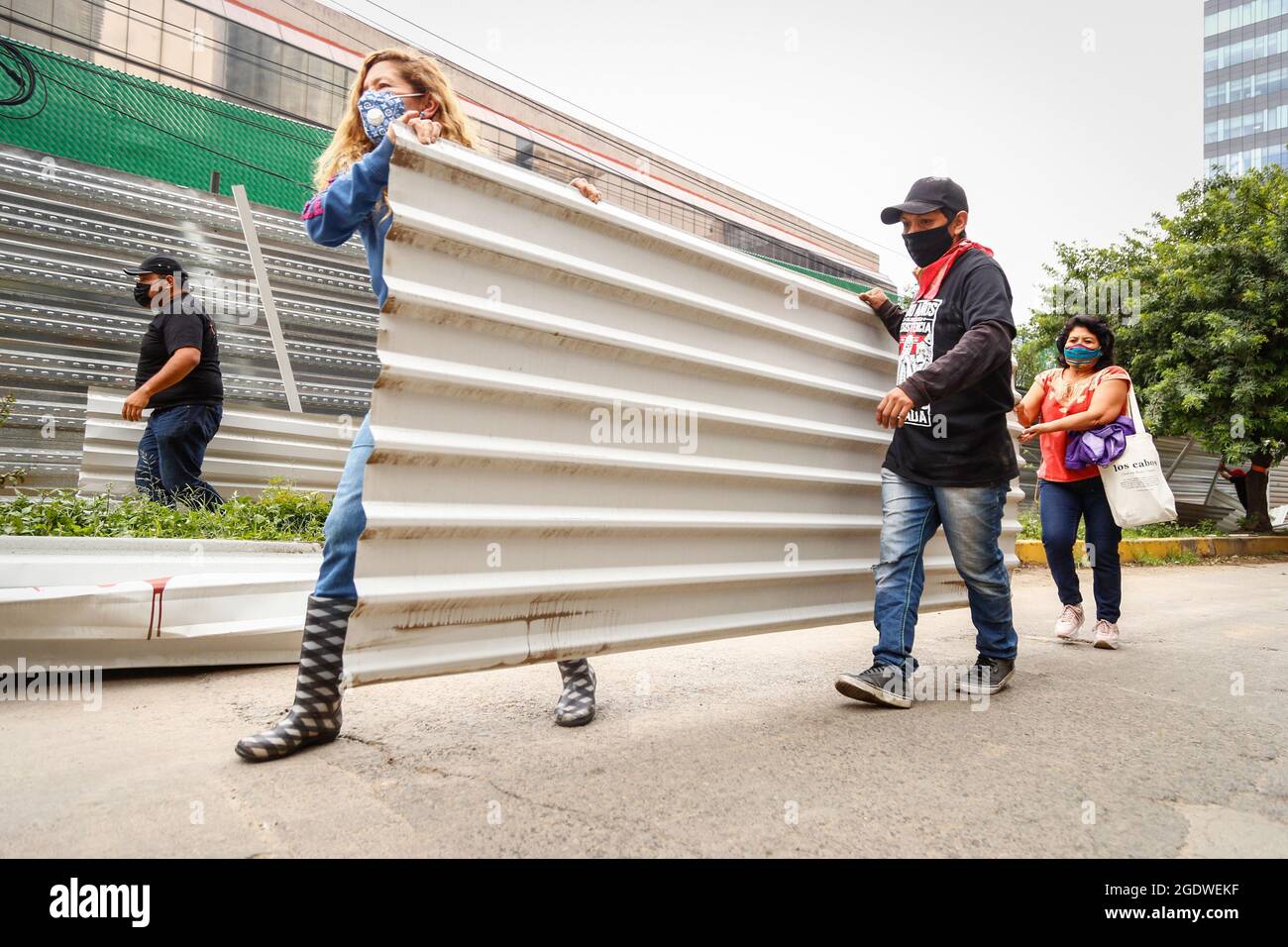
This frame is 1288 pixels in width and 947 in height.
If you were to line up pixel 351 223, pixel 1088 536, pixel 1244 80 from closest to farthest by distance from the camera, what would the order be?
pixel 351 223 < pixel 1088 536 < pixel 1244 80

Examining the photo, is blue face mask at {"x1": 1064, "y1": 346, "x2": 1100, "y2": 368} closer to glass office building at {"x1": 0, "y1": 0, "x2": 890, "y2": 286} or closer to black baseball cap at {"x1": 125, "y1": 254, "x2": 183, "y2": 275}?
black baseball cap at {"x1": 125, "y1": 254, "x2": 183, "y2": 275}

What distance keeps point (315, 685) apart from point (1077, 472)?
3624mm

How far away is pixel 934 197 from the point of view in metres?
2.80

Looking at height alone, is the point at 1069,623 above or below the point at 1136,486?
below

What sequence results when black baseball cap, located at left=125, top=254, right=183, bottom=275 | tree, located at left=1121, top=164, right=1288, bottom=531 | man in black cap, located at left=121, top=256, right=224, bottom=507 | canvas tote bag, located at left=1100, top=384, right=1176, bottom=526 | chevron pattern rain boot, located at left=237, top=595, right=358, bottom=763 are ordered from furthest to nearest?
tree, located at left=1121, top=164, right=1288, bottom=531 → black baseball cap, located at left=125, top=254, right=183, bottom=275 → man in black cap, located at left=121, top=256, right=224, bottom=507 → canvas tote bag, located at left=1100, top=384, right=1176, bottom=526 → chevron pattern rain boot, located at left=237, top=595, right=358, bottom=763

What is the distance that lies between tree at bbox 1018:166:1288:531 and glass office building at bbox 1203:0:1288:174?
61037 millimetres

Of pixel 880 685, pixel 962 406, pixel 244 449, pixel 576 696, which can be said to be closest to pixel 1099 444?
pixel 962 406

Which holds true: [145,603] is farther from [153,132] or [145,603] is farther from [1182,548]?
[1182,548]

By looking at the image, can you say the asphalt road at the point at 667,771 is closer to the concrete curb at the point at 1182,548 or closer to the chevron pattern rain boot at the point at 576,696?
the chevron pattern rain boot at the point at 576,696

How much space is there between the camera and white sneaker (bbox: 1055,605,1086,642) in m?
3.95

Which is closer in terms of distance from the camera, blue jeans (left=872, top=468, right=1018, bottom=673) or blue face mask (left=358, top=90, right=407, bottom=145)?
blue face mask (left=358, top=90, right=407, bottom=145)

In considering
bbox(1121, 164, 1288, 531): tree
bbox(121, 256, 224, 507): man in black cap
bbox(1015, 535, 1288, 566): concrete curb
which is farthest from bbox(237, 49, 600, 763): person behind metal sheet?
bbox(1121, 164, 1288, 531): tree
